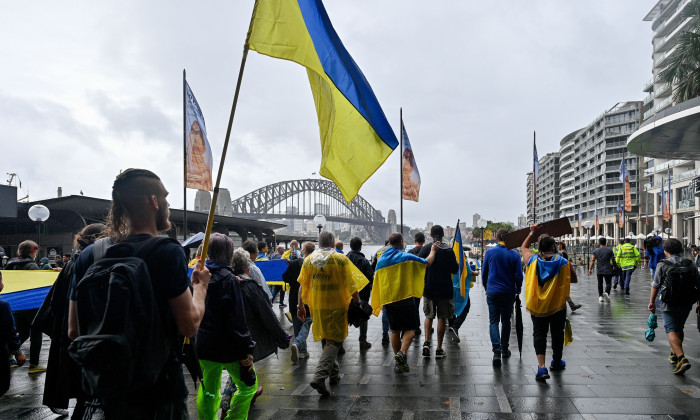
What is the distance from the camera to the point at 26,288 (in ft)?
21.1

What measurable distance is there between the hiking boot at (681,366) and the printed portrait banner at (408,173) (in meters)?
11.5

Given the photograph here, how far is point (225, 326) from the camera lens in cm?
387

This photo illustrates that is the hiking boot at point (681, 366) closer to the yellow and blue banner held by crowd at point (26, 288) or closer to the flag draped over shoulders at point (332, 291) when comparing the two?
the flag draped over shoulders at point (332, 291)

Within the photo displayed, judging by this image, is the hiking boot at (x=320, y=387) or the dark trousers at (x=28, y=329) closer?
the hiking boot at (x=320, y=387)

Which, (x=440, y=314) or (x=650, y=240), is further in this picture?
(x=650, y=240)

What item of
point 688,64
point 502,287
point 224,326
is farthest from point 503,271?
point 688,64

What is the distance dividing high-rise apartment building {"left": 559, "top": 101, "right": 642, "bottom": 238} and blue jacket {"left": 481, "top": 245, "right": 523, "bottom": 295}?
78.7m

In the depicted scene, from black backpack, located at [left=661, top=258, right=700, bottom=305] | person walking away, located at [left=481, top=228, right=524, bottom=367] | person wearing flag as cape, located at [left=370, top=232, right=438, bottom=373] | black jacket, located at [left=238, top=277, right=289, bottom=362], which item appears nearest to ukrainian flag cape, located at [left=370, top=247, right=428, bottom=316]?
person wearing flag as cape, located at [left=370, top=232, right=438, bottom=373]

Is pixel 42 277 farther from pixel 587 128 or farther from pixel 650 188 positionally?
pixel 587 128

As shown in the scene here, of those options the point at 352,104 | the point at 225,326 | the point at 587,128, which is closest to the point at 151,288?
the point at 225,326

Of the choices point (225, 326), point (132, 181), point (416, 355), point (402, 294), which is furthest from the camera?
point (416, 355)

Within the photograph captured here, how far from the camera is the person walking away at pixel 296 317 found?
7445 millimetres

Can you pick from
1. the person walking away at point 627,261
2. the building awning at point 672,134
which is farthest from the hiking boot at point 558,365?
the building awning at point 672,134

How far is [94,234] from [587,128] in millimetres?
110529
